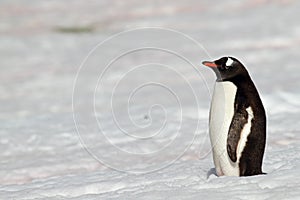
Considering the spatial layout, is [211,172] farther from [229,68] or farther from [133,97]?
[133,97]

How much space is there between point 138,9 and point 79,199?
9.47 m

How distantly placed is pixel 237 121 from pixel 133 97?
431 cm

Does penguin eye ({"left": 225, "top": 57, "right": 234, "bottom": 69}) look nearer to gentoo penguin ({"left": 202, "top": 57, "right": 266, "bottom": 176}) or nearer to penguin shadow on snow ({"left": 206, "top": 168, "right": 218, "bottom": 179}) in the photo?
gentoo penguin ({"left": 202, "top": 57, "right": 266, "bottom": 176})

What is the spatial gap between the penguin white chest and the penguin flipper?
25mm

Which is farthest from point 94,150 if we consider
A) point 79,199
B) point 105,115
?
point 79,199

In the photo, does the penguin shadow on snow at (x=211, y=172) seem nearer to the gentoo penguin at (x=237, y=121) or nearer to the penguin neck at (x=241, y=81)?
the gentoo penguin at (x=237, y=121)

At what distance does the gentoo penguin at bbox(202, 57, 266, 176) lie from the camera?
155 inches

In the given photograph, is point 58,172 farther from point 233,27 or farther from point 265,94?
point 233,27

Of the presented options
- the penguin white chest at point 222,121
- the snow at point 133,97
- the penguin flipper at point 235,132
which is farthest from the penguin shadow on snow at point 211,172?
the penguin flipper at point 235,132

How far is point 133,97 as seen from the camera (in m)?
8.20

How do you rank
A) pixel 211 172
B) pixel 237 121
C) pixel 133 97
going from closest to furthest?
1. pixel 237 121
2. pixel 211 172
3. pixel 133 97

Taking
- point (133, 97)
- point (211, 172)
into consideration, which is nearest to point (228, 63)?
point (211, 172)

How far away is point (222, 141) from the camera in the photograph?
4012 millimetres

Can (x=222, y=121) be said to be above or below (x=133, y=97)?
below
